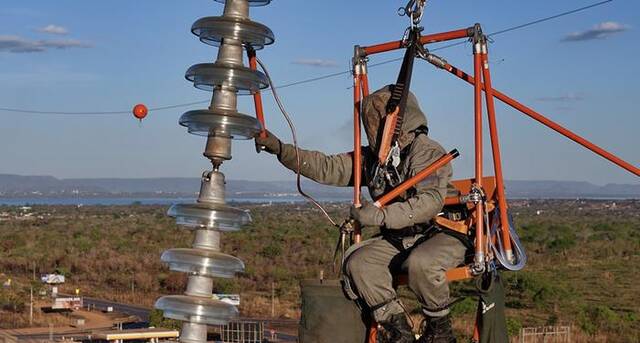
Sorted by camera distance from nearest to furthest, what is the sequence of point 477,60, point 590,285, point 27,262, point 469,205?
point 477,60 < point 469,205 < point 590,285 < point 27,262

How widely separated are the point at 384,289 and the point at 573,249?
8122 centimetres

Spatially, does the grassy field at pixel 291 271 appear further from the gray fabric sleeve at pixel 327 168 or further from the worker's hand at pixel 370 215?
the worker's hand at pixel 370 215

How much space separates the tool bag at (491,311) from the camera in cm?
623

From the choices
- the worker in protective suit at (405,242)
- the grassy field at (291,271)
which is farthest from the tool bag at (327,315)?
the grassy field at (291,271)

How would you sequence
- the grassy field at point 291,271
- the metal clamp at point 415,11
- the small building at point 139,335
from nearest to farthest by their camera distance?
the metal clamp at point 415,11 < the small building at point 139,335 < the grassy field at point 291,271

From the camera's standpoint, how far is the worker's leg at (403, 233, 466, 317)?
234 inches

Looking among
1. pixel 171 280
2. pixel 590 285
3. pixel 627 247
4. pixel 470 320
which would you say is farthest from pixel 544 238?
pixel 470 320

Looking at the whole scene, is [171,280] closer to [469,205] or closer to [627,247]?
[627,247]

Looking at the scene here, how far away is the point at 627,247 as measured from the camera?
286ft

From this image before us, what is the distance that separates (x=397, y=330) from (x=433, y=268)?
1.45ft

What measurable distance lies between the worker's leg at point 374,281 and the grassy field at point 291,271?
26206mm

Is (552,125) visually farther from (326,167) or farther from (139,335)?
(139,335)

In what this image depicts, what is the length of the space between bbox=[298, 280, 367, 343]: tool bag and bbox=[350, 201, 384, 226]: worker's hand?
56 centimetres

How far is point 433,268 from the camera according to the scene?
5973mm
